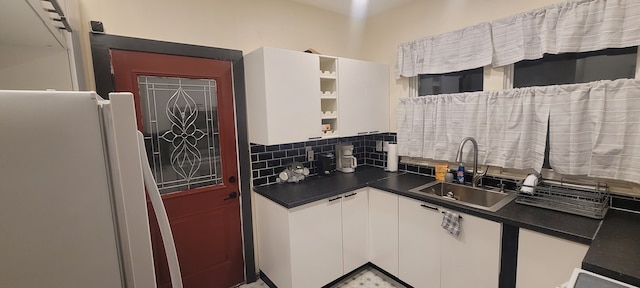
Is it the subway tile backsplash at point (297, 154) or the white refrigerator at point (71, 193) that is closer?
the white refrigerator at point (71, 193)

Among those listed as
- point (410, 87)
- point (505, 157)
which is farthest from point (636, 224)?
point (410, 87)

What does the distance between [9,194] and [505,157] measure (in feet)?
8.38

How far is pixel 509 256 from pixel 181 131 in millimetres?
2380

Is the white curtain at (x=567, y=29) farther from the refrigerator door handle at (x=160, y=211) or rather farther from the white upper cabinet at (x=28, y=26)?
the white upper cabinet at (x=28, y=26)

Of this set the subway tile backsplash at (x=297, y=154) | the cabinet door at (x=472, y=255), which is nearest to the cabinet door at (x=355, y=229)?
the subway tile backsplash at (x=297, y=154)

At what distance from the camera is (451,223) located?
1.80 metres

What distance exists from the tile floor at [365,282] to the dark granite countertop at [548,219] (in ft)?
2.75

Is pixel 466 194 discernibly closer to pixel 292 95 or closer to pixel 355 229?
pixel 355 229

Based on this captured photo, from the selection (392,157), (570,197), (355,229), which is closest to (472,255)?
(570,197)

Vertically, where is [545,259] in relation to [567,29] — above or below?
below

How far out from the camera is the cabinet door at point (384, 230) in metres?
2.22

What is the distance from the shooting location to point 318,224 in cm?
209

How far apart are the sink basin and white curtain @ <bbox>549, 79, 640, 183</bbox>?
1.37 feet

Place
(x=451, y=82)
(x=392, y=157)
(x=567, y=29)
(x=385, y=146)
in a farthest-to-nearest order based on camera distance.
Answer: (x=385, y=146), (x=392, y=157), (x=451, y=82), (x=567, y=29)
